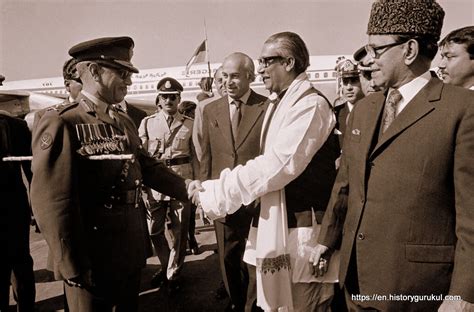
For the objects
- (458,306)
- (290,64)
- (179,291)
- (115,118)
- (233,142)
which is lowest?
(179,291)

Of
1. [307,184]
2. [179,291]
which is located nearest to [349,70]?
[307,184]

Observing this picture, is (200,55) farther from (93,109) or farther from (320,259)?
(320,259)

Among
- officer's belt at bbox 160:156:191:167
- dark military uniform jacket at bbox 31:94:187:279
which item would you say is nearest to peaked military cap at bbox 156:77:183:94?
officer's belt at bbox 160:156:191:167

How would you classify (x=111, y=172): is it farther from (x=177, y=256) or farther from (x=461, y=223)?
(x=177, y=256)

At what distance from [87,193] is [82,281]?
1.56 ft

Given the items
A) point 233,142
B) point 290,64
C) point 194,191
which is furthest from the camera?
point 233,142

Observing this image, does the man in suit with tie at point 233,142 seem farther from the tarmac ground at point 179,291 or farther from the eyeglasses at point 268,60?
the eyeglasses at point 268,60

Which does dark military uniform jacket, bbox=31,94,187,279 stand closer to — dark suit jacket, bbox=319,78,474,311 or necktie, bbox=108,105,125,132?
necktie, bbox=108,105,125,132

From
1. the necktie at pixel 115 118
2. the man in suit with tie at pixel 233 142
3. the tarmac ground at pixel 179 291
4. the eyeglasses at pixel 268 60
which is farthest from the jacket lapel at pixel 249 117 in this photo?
the tarmac ground at pixel 179 291

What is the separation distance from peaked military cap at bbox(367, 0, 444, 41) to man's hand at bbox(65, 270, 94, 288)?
1.92 m

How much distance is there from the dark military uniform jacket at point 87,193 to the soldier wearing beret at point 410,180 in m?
1.28

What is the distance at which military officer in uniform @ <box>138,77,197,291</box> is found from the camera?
4.71m

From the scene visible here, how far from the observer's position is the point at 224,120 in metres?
3.77

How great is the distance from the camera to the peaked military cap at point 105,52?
2275 millimetres
